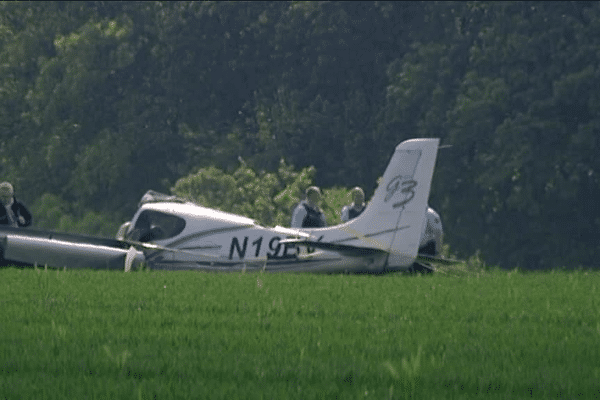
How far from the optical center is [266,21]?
4900cm

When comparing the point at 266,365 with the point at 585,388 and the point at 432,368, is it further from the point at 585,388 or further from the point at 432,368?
the point at 585,388

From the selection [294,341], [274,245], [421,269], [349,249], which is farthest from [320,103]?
[294,341]

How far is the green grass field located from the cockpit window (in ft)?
13.2

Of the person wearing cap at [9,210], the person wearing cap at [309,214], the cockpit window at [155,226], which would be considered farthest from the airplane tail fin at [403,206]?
the person wearing cap at [9,210]

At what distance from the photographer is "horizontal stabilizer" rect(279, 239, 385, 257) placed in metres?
15.2

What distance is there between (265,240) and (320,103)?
96.7 feet

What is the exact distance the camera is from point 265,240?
1683cm

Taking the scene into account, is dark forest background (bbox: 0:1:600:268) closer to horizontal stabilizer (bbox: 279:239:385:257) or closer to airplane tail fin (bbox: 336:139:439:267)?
airplane tail fin (bbox: 336:139:439:267)

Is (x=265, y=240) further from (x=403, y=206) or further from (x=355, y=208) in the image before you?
(x=355, y=208)

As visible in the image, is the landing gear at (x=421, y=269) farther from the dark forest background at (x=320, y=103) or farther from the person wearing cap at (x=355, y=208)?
the dark forest background at (x=320, y=103)

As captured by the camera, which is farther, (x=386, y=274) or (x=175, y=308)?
(x=386, y=274)

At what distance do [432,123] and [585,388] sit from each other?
34.9 m

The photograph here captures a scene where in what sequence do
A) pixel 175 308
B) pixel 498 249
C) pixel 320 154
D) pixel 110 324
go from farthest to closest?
pixel 320 154 → pixel 498 249 → pixel 175 308 → pixel 110 324

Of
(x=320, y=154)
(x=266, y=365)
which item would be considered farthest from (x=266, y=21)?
(x=266, y=365)
